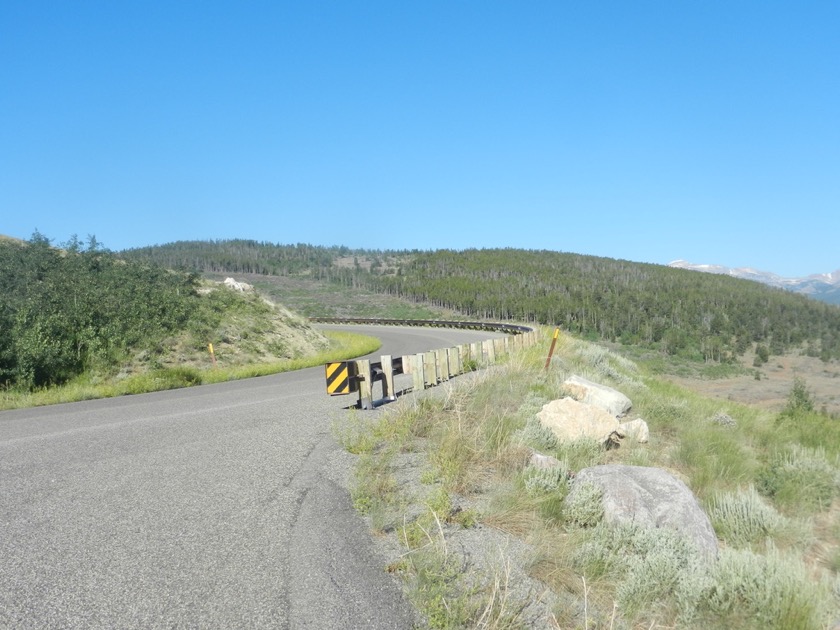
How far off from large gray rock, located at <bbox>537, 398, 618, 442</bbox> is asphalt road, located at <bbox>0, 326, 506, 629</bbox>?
3.36 metres

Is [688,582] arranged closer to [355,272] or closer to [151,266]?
[151,266]

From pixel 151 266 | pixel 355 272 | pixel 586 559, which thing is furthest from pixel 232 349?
pixel 355 272

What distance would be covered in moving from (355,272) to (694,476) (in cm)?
16759

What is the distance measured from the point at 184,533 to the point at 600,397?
8154mm

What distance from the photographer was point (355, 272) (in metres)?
173

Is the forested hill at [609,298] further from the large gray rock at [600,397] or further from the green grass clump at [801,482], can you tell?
the green grass clump at [801,482]

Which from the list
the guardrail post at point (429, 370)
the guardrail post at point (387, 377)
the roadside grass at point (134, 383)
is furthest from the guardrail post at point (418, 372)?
the roadside grass at point (134, 383)

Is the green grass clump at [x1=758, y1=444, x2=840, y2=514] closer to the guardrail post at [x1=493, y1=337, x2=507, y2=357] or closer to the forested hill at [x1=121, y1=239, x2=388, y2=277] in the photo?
the guardrail post at [x1=493, y1=337, x2=507, y2=357]

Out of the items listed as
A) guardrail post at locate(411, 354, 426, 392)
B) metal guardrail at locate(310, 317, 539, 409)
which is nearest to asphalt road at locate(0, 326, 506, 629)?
metal guardrail at locate(310, 317, 539, 409)

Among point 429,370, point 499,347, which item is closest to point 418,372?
point 429,370

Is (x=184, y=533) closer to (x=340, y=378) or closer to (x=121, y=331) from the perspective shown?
(x=340, y=378)

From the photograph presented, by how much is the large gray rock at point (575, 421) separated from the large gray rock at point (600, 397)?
5.37 feet

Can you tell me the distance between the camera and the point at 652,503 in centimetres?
587

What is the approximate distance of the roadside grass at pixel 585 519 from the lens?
4.30 meters
